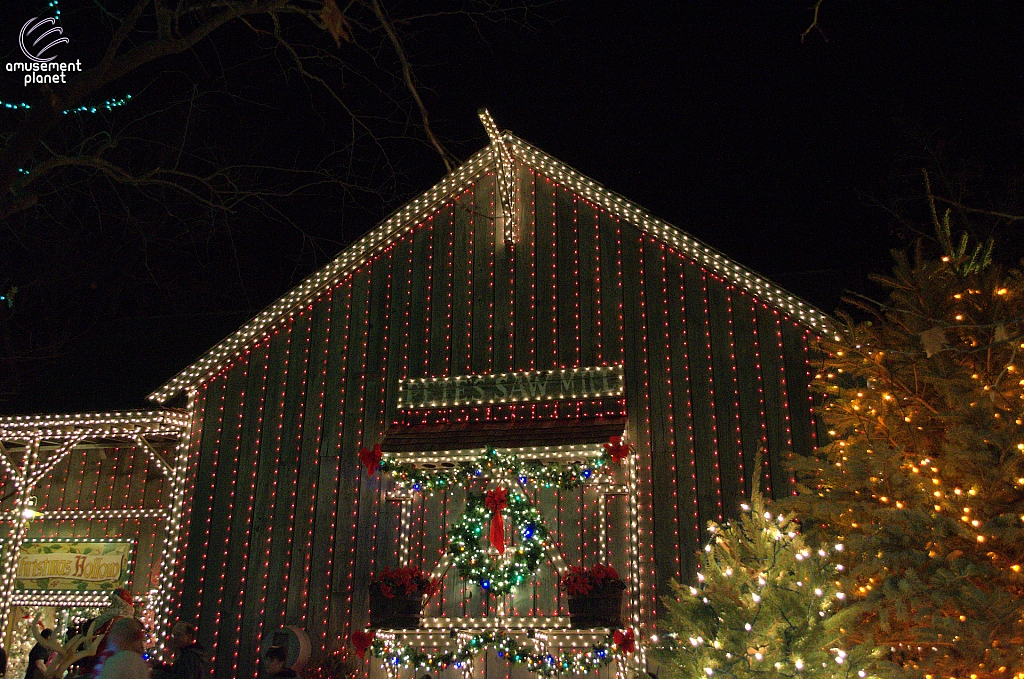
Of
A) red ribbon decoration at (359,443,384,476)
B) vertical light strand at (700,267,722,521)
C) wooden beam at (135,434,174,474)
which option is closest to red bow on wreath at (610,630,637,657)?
vertical light strand at (700,267,722,521)

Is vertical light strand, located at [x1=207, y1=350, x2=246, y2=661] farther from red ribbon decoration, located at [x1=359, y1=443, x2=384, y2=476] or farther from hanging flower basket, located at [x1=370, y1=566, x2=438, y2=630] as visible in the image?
hanging flower basket, located at [x1=370, y1=566, x2=438, y2=630]

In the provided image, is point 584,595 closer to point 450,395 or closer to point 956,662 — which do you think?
point 450,395

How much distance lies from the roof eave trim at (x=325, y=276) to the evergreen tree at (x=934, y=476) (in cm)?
595

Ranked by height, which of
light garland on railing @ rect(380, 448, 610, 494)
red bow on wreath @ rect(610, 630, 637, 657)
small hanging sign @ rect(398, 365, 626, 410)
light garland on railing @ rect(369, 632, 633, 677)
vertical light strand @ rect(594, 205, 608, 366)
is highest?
vertical light strand @ rect(594, 205, 608, 366)

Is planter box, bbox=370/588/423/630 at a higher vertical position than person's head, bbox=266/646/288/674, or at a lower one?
higher

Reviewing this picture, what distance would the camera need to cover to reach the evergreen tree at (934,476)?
22.5ft

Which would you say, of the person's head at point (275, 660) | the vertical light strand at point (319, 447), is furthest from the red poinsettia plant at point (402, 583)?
the person's head at point (275, 660)

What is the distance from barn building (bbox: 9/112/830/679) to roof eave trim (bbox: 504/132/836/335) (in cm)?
3

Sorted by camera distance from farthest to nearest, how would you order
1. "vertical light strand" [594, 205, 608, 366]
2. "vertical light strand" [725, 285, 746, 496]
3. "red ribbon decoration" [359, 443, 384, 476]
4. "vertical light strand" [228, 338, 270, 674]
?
"vertical light strand" [594, 205, 608, 366] < "vertical light strand" [228, 338, 270, 674] < "red ribbon decoration" [359, 443, 384, 476] < "vertical light strand" [725, 285, 746, 496]

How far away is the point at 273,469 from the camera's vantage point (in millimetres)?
12016

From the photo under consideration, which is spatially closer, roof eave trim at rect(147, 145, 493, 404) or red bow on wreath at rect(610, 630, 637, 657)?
red bow on wreath at rect(610, 630, 637, 657)

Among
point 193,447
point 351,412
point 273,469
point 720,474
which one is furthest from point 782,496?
point 193,447

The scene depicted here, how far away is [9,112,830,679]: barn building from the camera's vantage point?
35.1 ft

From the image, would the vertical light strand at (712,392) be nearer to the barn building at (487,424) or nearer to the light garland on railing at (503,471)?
the barn building at (487,424)
